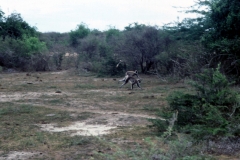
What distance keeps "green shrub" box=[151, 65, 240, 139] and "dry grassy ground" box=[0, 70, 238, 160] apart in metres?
0.77

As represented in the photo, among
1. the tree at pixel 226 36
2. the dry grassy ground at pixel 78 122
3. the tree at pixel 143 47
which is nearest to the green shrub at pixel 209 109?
the dry grassy ground at pixel 78 122

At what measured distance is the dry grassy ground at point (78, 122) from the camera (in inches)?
280

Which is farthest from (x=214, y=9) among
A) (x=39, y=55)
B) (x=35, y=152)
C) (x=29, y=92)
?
(x=39, y=55)

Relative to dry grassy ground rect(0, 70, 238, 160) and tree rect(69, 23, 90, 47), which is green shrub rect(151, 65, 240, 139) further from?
tree rect(69, 23, 90, 47)

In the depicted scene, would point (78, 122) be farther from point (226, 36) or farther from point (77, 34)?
point (77, 34)

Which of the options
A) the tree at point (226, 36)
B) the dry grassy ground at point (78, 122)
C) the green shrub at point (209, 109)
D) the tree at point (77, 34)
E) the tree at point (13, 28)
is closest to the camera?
the dry grassy ground at point (78, 122)

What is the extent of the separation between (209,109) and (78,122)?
13.9ft

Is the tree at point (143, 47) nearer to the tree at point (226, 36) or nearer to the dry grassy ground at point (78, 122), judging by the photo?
the dry grassy ground at point (78, 122)

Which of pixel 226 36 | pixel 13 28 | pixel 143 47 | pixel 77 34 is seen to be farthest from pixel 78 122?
pixel 77 34

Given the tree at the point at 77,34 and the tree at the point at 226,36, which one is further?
the tree at the point at 77,34

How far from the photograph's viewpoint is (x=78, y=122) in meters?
10.3

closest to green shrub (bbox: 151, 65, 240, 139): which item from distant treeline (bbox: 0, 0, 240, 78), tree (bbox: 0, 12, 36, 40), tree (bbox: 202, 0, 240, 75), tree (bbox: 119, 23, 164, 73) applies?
distant treeline (bbox: 0, 0, 240, 78)

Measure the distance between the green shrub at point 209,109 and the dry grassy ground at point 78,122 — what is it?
767 millimetres

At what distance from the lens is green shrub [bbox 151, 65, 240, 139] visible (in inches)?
286
